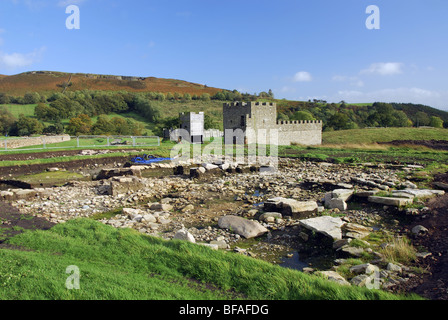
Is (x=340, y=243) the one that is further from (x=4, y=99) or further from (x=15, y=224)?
(x=4, y=99)

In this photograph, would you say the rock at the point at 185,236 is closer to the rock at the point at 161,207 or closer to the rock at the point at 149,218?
the rock at the point at 149,218

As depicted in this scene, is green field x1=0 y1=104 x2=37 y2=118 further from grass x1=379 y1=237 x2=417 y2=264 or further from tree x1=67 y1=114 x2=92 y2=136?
grass x1=379 y1=237 x2=417 y2=264

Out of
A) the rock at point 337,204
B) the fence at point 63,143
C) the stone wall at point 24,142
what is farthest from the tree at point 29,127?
the rock at point 337,204

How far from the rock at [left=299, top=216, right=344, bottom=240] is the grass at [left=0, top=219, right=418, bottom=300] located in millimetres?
2508

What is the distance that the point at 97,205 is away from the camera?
1047cm

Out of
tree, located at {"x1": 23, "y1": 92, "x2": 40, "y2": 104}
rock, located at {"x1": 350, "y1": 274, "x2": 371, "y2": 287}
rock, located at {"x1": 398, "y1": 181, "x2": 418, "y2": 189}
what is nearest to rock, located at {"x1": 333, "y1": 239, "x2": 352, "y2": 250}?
rock, located at {"x1": 350, "y1": 274, "x2": 371, "y2": 287}

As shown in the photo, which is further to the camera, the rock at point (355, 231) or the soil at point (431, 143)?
the soil at point (431, 143)

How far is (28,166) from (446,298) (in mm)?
20118

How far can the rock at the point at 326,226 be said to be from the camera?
265 inches

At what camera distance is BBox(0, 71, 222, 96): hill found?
74.9m

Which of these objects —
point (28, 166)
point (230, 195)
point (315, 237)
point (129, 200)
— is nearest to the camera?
point (315, 237)

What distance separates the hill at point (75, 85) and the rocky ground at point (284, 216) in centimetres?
7337
